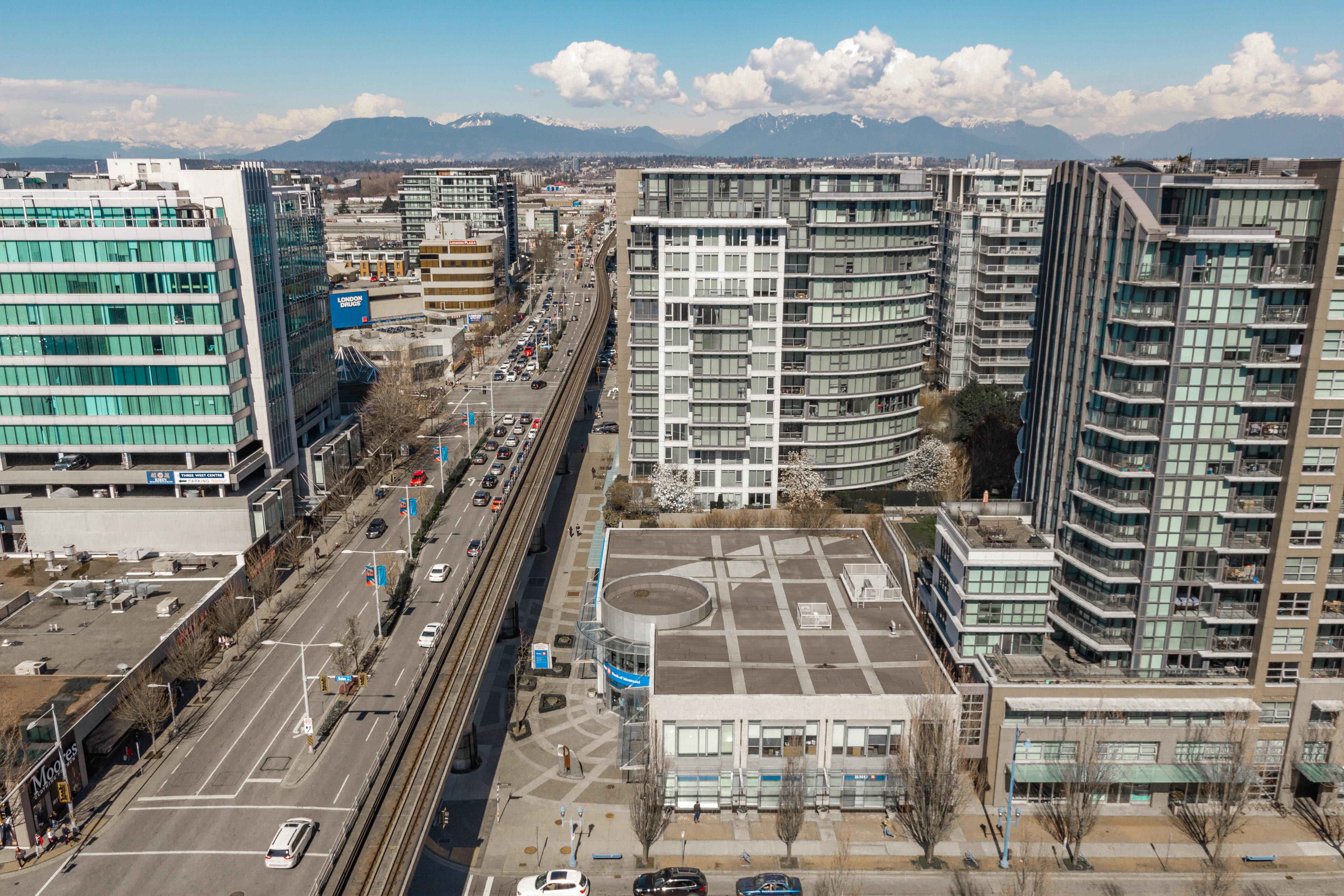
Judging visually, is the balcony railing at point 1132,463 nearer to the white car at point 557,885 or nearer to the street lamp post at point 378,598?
the white car at point 557,885

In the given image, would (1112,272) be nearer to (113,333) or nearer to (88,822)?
(88,822)

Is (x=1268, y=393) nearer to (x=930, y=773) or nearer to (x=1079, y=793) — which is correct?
(x=1079, y=793)

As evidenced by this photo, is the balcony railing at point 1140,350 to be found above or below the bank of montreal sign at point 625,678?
above

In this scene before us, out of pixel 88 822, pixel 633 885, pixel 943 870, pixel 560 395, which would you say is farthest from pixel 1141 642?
pixel 560 395

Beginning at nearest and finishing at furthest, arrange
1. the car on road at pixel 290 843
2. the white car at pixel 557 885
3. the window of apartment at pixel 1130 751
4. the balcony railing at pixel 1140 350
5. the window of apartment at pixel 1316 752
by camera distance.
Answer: the white car at pixel 557 885
the car on road at pixel 290 843
the balcony railing at pixel 1140 350
the window of apartment at pixel 1130 751
the window of apartment at pixel 1316 752

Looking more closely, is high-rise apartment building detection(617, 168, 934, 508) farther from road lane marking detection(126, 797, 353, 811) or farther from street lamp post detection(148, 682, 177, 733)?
road lane marking detection(126, 797, 353, 811)

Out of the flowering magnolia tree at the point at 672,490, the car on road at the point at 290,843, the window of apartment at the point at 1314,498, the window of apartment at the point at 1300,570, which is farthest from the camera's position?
the flowering magnolia tree at the point at 672,490

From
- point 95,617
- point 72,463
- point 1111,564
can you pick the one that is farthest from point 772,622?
point 72,463

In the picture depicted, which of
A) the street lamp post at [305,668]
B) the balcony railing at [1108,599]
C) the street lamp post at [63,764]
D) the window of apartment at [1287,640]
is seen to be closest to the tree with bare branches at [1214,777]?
the window of apartment at [1287,640]
